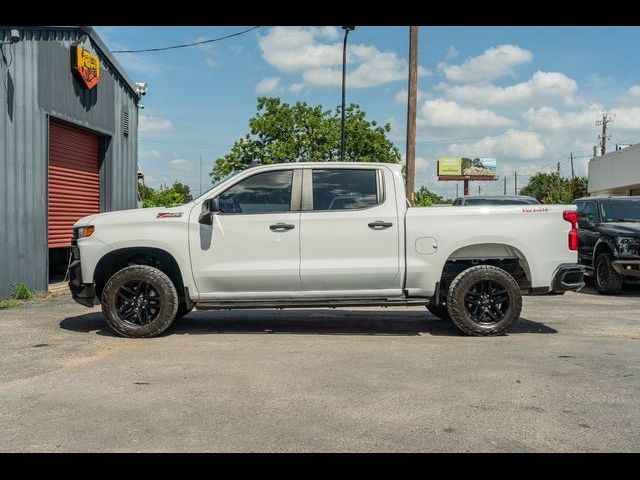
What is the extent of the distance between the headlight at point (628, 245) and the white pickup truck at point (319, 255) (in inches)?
202

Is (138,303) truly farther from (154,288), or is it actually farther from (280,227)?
(280,227)

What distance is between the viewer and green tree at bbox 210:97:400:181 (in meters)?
42.2

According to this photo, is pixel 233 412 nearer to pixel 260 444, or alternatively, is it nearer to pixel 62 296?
pixel 260 444

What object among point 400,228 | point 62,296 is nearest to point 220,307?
point 400,228

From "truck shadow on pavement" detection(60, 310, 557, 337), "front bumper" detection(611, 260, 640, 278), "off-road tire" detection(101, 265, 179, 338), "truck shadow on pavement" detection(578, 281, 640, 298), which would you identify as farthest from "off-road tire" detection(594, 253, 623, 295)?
"off-road tire" detection(101, 265, 179, 338)

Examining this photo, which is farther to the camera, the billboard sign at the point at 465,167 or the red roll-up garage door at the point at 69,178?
the billboard sign at the point at 465,167

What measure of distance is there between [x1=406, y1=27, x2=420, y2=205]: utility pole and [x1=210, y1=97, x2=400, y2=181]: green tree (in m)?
22.9

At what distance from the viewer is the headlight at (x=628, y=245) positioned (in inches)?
454

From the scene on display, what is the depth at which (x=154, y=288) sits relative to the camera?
7.09m

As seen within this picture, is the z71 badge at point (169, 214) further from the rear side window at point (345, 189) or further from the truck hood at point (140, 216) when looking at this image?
the rear side window at point (345, 189)

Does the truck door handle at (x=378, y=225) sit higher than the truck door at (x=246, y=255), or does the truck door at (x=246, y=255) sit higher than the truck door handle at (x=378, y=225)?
the truck door handle at (x=378, y=225)

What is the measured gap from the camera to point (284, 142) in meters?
42.8

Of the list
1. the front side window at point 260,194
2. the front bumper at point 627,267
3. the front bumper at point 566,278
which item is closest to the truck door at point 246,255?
the front side window at point 260,194
